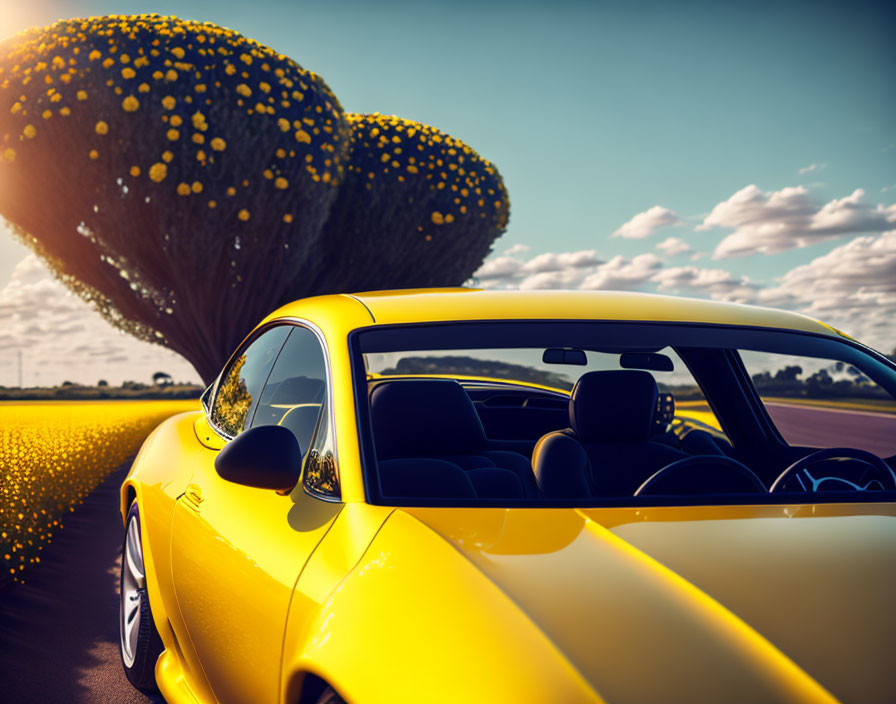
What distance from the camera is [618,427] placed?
3.28 metres

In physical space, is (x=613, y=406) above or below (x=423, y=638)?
above

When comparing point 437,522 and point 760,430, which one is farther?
point 760,430

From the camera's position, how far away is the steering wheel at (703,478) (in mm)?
2471

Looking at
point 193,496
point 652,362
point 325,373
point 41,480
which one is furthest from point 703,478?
point 41,480

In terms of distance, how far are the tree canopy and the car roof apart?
20.1 metres

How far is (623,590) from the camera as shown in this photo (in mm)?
1673

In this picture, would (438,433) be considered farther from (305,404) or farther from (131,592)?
(131,592)

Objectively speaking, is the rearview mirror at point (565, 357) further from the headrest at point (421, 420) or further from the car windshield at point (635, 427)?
the headrest at point (421, 420)

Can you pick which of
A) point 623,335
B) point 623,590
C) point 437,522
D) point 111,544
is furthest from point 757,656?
point 111,544

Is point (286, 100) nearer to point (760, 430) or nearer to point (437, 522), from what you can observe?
point (760, 430)

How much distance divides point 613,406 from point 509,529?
55.6 inches

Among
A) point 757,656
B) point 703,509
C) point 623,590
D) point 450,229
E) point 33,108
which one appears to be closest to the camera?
point 757,656

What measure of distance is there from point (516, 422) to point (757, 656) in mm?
3914

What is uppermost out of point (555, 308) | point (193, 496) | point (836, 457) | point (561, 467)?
point (555, 308)
